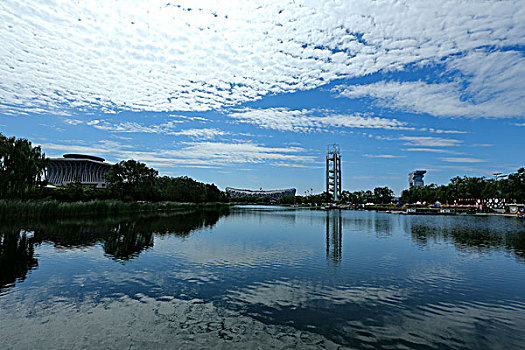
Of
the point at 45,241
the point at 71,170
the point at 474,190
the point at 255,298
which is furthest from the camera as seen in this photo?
the point at 71,170

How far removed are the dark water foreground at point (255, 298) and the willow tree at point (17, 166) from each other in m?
27.2

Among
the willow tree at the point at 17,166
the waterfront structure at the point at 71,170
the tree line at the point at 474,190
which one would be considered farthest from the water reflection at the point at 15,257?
the waterfront structure at the point at 71,170

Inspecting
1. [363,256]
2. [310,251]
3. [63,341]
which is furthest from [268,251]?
[63,341]

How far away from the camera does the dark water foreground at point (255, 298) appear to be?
9938mm

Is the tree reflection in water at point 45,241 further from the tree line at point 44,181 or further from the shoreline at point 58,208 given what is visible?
the tree line at point 44,181

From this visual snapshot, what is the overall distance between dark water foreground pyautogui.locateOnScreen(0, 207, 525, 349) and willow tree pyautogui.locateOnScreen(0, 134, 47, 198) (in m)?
27.2

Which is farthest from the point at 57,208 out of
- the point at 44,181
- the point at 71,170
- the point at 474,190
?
the point at 71,170

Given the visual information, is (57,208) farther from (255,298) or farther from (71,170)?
(71,170)

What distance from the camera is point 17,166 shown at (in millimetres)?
46438

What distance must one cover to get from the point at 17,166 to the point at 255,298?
48.5 metres

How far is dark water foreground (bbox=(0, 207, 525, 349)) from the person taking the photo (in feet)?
32.6

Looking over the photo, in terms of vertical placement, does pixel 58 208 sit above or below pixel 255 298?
above

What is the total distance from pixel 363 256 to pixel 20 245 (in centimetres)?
2589

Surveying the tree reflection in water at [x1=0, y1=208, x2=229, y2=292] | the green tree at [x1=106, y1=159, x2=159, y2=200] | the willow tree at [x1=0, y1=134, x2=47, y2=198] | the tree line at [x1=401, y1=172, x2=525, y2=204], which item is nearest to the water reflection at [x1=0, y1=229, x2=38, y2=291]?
the tree reflection in water at [x1=0, y1=208, x2=229, y2=292]
